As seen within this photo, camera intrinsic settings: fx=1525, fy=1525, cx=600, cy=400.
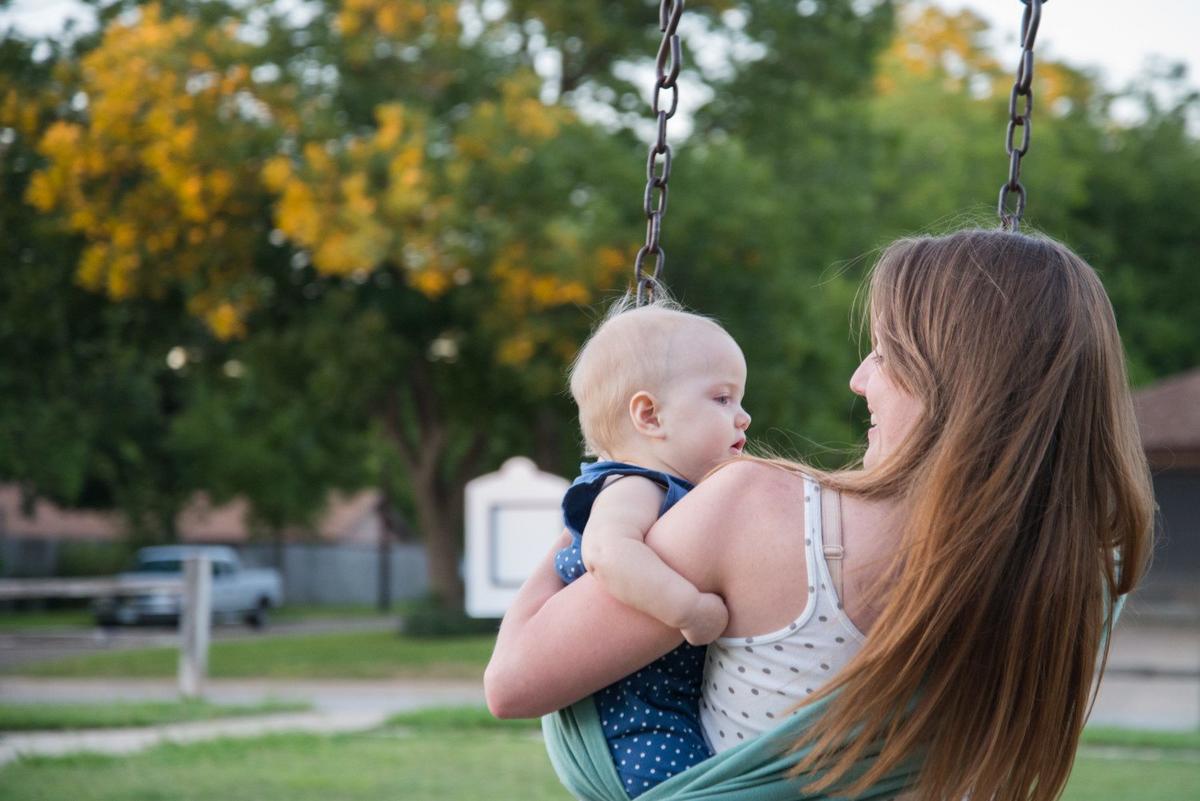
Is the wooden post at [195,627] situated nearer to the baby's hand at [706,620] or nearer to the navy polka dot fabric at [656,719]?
the navy polka dot fabric at [656,719]

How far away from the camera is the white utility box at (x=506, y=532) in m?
10.8

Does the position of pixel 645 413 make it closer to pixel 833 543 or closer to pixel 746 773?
pixel 833 543

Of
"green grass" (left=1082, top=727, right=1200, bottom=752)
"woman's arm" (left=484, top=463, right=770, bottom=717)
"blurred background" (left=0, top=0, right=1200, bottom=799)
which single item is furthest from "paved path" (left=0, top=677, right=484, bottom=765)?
"woman's arm" (left=484, top=463, right=770, bottom=717)

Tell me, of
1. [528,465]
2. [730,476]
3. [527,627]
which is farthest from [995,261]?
[528,465]

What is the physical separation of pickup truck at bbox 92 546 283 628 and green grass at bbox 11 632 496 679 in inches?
219

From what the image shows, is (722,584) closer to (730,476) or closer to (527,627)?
(730,476)

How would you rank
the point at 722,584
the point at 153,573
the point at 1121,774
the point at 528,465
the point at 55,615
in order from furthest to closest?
the point at 55,615 → the point at 153,573 → the point at 528,465 → the point at 1121,774 → the point at 722,584

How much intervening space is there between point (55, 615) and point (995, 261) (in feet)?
122

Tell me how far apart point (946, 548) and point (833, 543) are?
5.3 inches

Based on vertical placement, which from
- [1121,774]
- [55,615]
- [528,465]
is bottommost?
[55,615]

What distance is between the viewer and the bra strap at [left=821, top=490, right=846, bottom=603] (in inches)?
72.9

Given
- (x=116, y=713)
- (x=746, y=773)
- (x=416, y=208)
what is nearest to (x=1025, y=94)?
(x=746, y=773)

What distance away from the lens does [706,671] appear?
1967 mm

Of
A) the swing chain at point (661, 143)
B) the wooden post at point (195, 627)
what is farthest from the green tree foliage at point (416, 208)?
the swing chain at point (661, 143)
